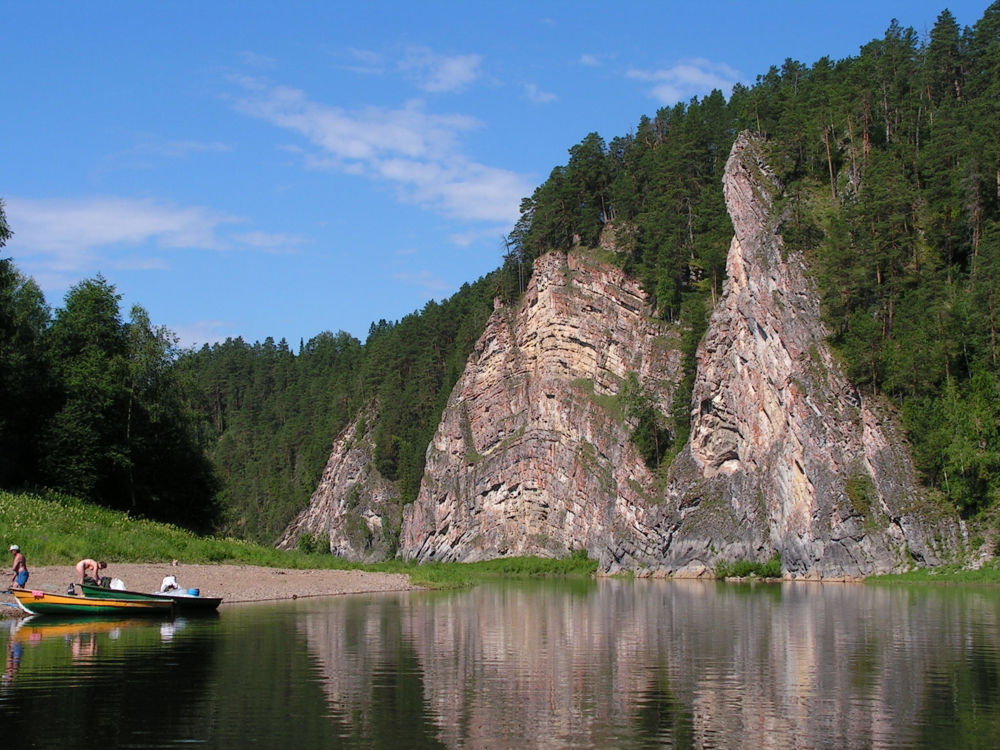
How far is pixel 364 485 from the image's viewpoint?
121 m

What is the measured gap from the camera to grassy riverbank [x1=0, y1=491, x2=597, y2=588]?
3475 cm

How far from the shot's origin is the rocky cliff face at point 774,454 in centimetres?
5722

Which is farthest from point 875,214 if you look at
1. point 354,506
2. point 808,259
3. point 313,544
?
point 313,544

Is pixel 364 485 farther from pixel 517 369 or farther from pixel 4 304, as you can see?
pixel 4 304

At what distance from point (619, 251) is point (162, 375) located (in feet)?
158

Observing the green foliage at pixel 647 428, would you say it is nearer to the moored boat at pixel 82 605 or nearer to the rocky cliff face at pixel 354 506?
the rocky cliff face at pixel 354 506

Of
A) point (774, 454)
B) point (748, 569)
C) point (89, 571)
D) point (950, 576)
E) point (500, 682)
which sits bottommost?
→ point (748, 569)

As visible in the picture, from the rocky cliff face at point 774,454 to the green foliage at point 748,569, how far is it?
29.3 inches

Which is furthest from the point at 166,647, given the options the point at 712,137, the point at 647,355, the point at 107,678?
the point at 712,137

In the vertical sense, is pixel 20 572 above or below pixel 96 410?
below

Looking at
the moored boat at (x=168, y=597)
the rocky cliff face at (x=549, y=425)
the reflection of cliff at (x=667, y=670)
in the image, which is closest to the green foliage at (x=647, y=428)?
the rocky cliff face at (x=549, y=425)

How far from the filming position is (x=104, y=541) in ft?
127

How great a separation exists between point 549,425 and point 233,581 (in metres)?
54.8

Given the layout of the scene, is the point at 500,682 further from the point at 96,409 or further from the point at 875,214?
the point at 875,214
